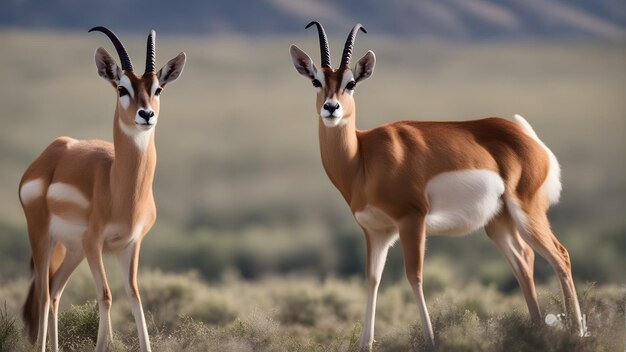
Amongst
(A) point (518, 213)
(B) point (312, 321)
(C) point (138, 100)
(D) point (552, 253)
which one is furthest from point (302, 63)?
(B) point (312, 321)

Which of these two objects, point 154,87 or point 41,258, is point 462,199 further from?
point 41,258

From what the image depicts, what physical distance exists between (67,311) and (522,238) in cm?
483

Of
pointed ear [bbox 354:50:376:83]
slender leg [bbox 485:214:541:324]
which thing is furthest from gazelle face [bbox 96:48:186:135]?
slender leg [bbox 485:214:541:324]

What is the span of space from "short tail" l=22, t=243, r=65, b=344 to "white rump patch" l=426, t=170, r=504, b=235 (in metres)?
3.54

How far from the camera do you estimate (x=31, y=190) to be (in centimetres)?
923

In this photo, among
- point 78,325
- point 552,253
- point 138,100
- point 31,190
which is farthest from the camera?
point 78,325

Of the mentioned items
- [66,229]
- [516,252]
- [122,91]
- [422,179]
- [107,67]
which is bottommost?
[516,252]

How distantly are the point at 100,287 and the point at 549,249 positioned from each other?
13.1ft

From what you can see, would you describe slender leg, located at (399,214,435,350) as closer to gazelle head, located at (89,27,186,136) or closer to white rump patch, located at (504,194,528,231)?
white rump patch, located at (504,194,528,231)

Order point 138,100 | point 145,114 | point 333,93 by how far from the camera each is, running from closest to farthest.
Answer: point 145,114
point 138,100
point 333,93

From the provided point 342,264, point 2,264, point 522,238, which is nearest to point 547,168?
point 522,238

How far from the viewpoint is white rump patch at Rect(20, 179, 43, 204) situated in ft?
30.1

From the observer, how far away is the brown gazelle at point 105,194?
8.36m

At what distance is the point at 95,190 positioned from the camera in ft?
28.5
